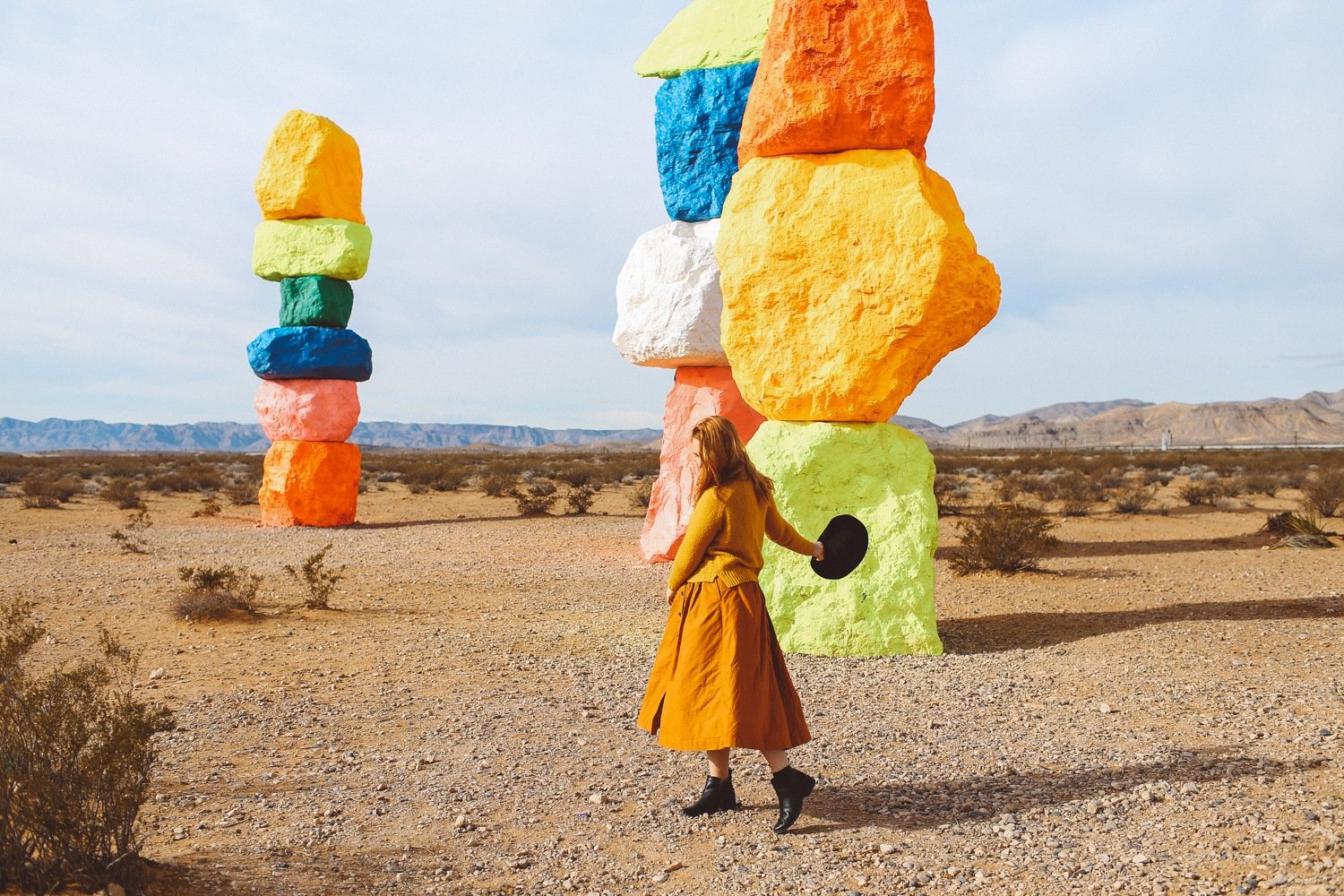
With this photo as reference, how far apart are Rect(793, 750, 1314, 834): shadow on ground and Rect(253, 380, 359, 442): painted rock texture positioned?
12.3m

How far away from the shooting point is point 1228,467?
1342 inches

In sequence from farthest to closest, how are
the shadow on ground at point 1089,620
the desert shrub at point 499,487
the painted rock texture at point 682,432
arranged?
1. the desert shrub at point 499,487
2. the painted rock texture at point 682,432
3. the shadow on ground at point 1089,620

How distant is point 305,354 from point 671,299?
7113 mm

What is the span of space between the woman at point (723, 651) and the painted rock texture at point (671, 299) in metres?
6.35

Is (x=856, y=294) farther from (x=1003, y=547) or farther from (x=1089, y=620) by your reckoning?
(x=1003, y=547)

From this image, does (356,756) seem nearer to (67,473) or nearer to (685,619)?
(685,619)

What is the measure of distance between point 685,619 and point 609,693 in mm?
2153

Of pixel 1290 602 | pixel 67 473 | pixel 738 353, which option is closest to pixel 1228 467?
pixel 1290 602

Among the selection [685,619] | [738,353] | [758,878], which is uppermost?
[738,353]

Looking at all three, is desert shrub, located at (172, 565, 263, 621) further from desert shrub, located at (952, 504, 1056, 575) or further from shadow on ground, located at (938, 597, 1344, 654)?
desert shrub, located at (952, 504, 1056, 575)

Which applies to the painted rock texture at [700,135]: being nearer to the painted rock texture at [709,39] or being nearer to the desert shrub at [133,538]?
the painted rock texture at [709,39]

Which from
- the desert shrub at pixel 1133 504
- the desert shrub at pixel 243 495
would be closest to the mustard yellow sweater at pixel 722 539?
the desert shrub at pixel 1133 504

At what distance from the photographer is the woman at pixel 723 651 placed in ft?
12.4

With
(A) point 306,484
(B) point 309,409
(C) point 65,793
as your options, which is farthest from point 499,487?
(C) point 65,793
